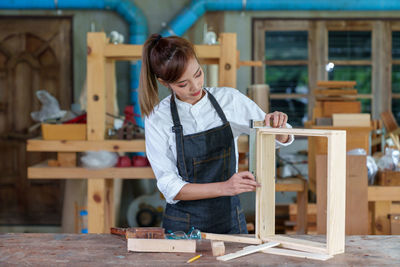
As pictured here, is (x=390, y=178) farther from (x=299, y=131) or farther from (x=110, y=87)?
(x=110, y=87)

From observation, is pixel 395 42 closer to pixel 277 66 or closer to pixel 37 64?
pixel 277 66

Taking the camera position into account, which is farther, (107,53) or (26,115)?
(26,115)

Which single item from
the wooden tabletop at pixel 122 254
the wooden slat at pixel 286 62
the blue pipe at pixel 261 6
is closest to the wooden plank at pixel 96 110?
the wooden tabletop at pixel 122 254

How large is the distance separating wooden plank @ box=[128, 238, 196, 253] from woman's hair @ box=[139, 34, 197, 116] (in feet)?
2.04

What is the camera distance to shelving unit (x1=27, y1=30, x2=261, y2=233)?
3264 millimetres

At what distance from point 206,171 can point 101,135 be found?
143cm

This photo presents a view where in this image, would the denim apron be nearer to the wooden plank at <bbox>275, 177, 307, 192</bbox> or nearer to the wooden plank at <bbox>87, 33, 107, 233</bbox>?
the wooden plank at <bbox>87, 33, 107, 233</bbox>

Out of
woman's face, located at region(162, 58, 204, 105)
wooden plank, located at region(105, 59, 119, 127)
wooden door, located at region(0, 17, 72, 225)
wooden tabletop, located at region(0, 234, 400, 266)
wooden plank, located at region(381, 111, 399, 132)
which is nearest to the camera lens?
wooden tabletop, located at region(0, 234, 400, 266)

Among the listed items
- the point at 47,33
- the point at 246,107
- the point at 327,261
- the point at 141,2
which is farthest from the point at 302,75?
the point at 327,261

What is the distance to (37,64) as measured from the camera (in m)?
5.50

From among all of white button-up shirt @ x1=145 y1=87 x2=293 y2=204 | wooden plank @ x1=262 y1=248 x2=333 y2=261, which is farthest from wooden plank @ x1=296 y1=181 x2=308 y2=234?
wooden plank @ x1=262 y1=248 x2=333 y2=261

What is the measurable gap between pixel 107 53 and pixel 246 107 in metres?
1.45

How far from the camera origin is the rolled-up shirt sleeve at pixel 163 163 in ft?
6.40

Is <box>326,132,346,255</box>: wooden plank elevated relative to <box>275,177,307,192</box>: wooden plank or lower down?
elevated
